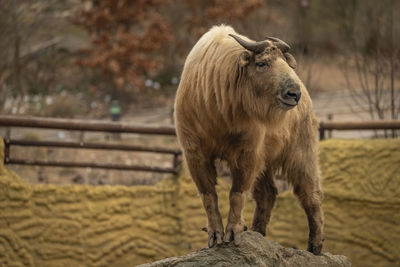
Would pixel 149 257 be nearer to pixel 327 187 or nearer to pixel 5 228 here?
pixel 5 228

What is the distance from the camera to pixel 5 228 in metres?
6.15

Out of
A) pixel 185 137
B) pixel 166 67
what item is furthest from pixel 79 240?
pixel 166 67

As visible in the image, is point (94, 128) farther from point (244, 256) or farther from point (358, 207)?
point (358, 207)

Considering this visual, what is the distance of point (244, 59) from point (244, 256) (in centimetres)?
147

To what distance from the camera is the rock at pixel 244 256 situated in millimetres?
4152

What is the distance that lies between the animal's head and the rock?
1.13 m

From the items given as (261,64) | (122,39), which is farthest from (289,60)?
(122,39)

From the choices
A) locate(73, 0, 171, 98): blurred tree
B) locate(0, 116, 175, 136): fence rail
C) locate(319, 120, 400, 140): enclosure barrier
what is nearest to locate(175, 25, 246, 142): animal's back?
locate(0, 116, 175, 136): fence rail

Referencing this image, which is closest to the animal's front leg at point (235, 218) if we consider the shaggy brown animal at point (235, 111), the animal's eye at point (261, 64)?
the shaggy brown animal at point (235, 111)

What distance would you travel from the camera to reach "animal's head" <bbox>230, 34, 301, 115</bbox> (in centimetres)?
363

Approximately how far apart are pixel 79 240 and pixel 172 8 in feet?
42.9

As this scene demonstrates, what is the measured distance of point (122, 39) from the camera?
14656 millimetres

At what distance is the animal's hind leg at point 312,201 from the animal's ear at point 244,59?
1389 millimetres

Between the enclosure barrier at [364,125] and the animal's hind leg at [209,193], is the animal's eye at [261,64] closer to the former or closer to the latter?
the animal's hind leg at [209,193]
